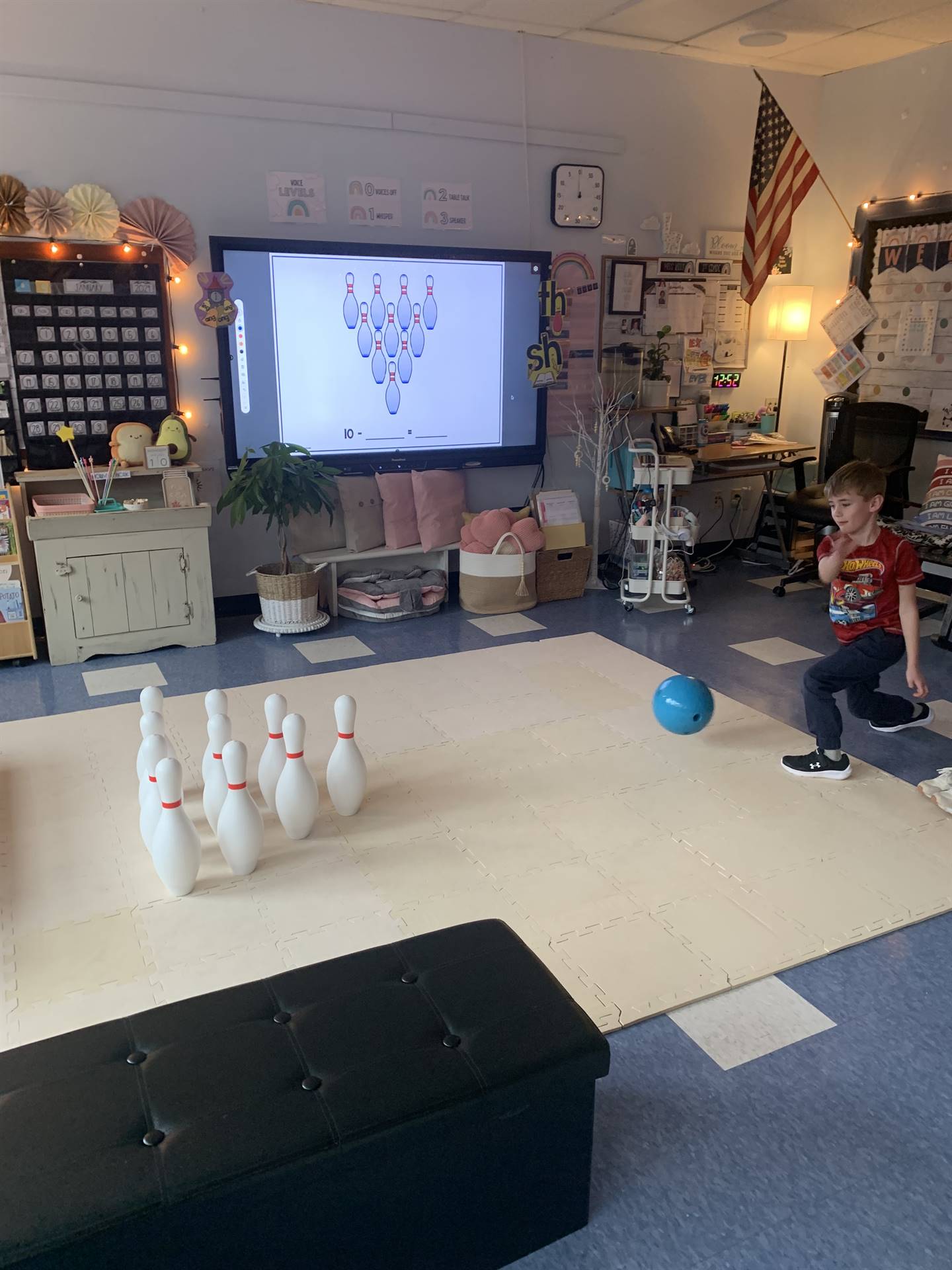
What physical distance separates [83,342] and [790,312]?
4.43m

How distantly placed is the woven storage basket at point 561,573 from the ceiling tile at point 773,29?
2.87 m

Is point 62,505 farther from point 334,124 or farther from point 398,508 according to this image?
point 334,124

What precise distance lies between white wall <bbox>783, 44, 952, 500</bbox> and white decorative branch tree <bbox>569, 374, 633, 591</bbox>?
1524 mm

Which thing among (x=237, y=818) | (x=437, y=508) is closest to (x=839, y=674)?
(x=237, y=818)

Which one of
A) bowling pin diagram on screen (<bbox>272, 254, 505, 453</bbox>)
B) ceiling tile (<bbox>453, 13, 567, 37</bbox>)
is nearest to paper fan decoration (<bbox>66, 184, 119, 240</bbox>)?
bowling pin diagram on screen (<bbox>272, 254, 505, 453</bbox>)

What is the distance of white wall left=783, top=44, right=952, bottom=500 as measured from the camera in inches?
213

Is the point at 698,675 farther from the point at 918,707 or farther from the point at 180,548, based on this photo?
the point at 180,548

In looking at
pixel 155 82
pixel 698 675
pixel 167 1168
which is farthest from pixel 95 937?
pixel 155 82

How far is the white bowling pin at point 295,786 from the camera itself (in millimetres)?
2668

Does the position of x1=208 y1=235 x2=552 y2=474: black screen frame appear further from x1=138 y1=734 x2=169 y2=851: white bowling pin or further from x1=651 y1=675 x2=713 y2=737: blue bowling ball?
x1=138 y1=734 x2=169 y2=851: white bowling pin

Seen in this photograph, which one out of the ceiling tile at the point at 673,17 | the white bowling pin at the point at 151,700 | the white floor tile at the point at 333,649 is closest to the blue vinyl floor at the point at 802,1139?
the white bowling pin at the point at 151,700

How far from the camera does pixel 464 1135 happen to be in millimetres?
1434

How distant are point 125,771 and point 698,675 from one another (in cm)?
243

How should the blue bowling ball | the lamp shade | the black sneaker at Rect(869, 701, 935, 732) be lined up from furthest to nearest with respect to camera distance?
the lamp shade → the black sneaker at Rect(869, 701, 935, 732) → the blue bowling ball
